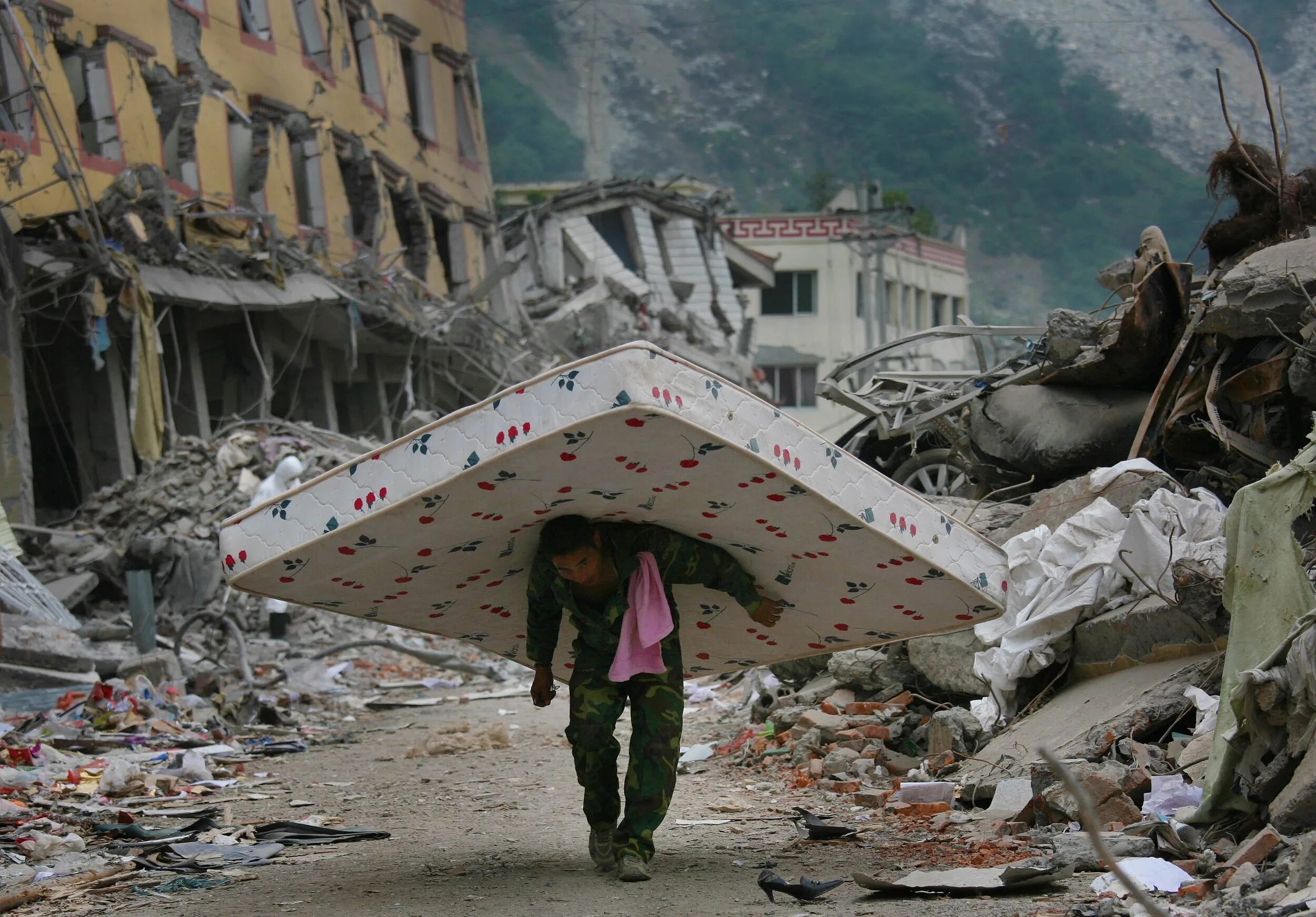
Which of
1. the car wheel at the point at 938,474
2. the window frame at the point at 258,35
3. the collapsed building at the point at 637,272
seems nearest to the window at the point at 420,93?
the collapsed building at the point at 637,272

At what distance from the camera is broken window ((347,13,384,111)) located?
2550 cm

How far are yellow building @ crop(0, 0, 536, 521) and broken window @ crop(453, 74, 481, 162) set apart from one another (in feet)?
6.51

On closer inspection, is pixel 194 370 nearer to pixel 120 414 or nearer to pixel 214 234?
pixel 120 414

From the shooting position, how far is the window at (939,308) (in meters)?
54.1

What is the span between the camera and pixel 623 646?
503 cm

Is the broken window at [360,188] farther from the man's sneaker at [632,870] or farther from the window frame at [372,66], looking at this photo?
the man's sneaker at [632,870]

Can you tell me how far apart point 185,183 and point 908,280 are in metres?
36.1

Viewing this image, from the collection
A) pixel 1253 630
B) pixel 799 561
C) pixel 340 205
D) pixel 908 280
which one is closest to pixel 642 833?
pixel 799 561

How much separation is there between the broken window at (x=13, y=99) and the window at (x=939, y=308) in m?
Answer: 42.2

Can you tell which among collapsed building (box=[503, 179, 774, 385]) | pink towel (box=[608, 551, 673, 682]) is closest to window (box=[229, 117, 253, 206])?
collapsed building (box=[503, 179, 774, 385])

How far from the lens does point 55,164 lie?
50.0 feet

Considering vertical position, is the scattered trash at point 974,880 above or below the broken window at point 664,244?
below

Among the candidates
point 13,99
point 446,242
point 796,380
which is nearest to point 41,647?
point 13,99

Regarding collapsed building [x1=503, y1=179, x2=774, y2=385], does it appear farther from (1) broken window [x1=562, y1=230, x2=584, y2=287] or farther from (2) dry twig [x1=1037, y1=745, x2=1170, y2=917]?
(2) dry twig [x1=1037, y1=745, x2=1170, y2=917]
